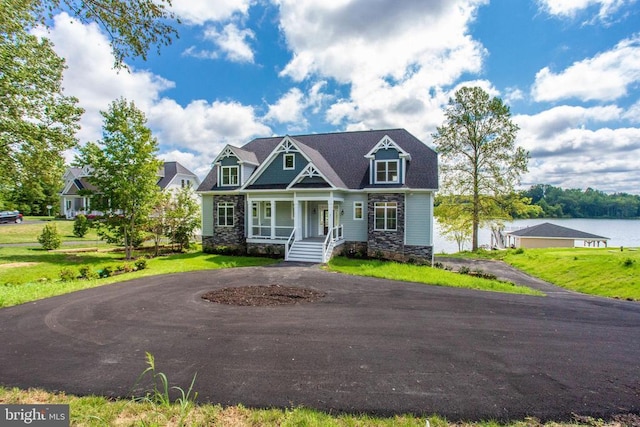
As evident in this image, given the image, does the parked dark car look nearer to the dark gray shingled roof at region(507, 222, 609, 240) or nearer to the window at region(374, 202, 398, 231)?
the window at region(374, 202, 398, 231)

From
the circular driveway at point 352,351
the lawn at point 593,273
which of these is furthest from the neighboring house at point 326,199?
the circular driveway at point 352,351

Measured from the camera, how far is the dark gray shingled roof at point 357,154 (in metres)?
19.4

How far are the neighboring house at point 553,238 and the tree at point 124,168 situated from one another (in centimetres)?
3994

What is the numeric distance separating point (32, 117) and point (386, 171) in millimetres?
19156

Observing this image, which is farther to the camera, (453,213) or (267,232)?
(453,213)

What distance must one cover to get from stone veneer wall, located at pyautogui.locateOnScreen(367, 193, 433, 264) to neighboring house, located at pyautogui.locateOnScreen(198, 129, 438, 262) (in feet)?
0.19

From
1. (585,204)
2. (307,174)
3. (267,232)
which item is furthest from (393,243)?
(585,204)

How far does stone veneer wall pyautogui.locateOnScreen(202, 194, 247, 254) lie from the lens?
21078 millimetres

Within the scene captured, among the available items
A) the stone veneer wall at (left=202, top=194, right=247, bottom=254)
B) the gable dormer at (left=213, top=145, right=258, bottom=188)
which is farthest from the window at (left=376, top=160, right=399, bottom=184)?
the stone veneer wall at (left=202, top=194, right=247, bottom=254)

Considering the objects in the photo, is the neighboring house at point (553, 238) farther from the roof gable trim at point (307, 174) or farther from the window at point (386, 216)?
the roof gable trim at point (307, 174)

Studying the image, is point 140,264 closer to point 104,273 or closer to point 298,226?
point 104,273

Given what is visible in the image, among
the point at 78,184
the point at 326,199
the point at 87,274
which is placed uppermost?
the point at 78,184

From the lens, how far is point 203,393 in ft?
15.0

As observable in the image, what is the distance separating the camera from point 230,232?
2139 centimetres
